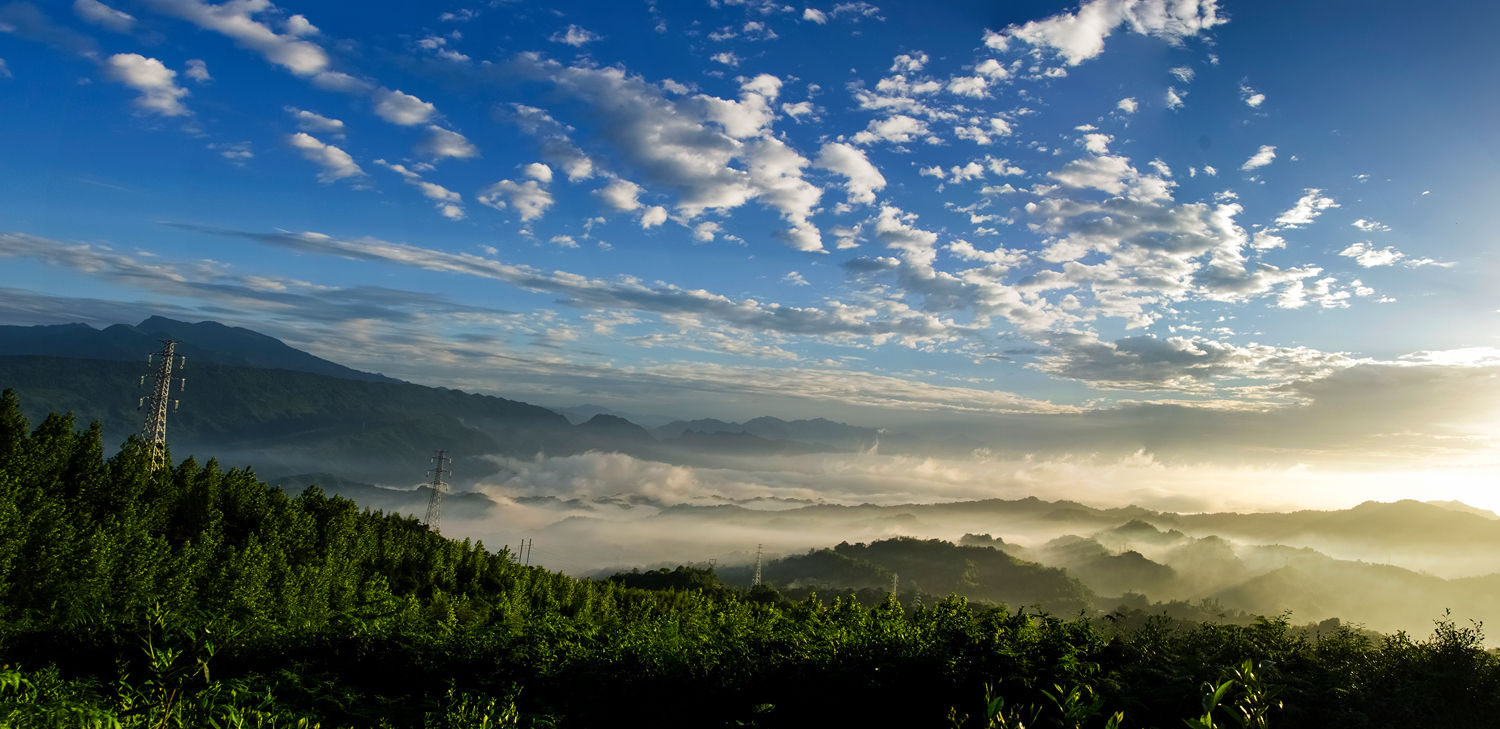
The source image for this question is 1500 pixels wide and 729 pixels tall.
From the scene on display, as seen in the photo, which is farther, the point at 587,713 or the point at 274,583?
the point at 274,583

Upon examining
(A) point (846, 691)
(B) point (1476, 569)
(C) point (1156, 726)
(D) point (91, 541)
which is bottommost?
(B) point (1476, 569)

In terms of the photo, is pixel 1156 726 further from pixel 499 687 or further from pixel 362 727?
pixel 362 727

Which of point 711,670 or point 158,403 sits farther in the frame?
point 158,403

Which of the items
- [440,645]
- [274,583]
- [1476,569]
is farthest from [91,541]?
[1476,569]

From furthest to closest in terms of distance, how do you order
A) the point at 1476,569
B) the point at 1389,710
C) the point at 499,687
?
the point at 1476,569 → the point at 499,687 → the point at 1389,710

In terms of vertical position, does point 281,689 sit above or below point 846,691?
below

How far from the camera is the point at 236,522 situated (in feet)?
143

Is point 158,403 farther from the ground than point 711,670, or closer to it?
closer to it

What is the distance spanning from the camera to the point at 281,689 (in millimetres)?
8672

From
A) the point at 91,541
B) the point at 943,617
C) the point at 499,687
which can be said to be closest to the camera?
the point at 499,687

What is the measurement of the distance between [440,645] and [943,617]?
279 inches

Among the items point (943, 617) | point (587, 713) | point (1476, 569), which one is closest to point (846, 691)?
point (943, 617)

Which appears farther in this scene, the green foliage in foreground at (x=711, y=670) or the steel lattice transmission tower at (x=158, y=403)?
the steel lattice transmission tower at (x=158, y=403)

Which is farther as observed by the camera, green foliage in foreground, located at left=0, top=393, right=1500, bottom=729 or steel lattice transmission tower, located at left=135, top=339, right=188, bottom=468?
steel lattice transmission tower, located at left=135, top=339, right=188, bottom=468
